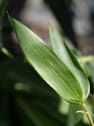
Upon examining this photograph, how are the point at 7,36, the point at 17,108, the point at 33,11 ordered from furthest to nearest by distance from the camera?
1. the point at 33,11
2. the point at 7,36
3. the point at 17,108

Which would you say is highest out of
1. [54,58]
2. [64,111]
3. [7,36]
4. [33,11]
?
[54,58]

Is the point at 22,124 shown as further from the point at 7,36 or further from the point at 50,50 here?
the point at 7,36

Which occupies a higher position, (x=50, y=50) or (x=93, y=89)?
(x=50, y=50)

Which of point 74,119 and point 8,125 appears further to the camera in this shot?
point 8,125

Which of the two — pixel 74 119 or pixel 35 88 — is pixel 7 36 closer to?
pixel 35 88

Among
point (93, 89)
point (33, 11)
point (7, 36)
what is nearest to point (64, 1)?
point (7, 36)

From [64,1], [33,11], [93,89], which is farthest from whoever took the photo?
[33,11]

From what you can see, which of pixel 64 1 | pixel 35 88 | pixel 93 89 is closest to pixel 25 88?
pixel 35 88
